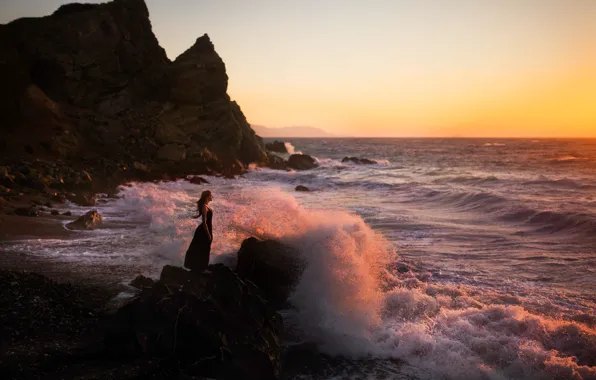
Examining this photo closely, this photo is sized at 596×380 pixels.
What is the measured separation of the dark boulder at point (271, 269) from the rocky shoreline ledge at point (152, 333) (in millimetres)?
1409

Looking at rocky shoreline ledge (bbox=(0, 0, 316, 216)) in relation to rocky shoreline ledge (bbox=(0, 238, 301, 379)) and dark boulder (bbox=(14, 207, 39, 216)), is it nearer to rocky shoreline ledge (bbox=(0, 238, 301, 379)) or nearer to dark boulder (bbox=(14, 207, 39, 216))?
dark boulder (bbox=(14, 207, 39, 216))

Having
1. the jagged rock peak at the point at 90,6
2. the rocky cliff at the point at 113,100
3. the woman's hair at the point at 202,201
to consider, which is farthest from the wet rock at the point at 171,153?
the woman's hair at the point at 202,201

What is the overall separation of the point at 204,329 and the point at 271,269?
2.86 metres

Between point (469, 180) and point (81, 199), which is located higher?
point (469, 180)

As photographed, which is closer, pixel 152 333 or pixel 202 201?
pixel 152 333

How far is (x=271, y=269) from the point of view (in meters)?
9.00

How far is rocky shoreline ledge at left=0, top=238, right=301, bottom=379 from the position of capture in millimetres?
5801

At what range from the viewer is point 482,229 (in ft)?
55.3

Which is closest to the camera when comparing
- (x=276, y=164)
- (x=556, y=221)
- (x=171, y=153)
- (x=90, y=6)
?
(x=556, y=221)

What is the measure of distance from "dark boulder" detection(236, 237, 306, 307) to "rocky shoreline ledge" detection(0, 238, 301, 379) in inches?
55.5

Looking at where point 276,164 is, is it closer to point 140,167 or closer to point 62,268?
point 140,167

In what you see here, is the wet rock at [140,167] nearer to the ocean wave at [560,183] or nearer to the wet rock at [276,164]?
the wet rock at [276,164]

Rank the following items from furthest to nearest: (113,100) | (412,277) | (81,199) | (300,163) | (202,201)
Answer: (300,163)
(113,100)
(81,199)
(412,277)
(202,201)

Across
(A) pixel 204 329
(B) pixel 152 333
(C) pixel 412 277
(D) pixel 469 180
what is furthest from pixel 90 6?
(A) pixel 204 329
